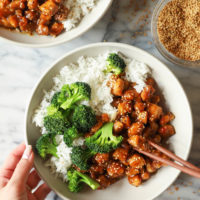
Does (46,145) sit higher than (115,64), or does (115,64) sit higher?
(115,64)

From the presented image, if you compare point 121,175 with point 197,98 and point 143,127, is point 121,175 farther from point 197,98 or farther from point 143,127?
point 197,98

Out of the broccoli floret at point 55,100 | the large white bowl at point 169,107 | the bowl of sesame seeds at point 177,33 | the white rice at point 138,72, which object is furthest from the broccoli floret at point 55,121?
the bowl of sesame seeds at point 177,33

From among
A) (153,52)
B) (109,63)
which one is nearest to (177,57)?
(153,52)

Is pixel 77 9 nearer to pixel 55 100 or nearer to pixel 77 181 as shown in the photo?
pixel 55 100

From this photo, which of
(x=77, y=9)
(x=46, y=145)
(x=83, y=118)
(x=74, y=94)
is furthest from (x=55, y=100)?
(x=77, y=9)

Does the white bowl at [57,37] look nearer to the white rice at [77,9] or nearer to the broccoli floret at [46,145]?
the white rice at [77,9]
